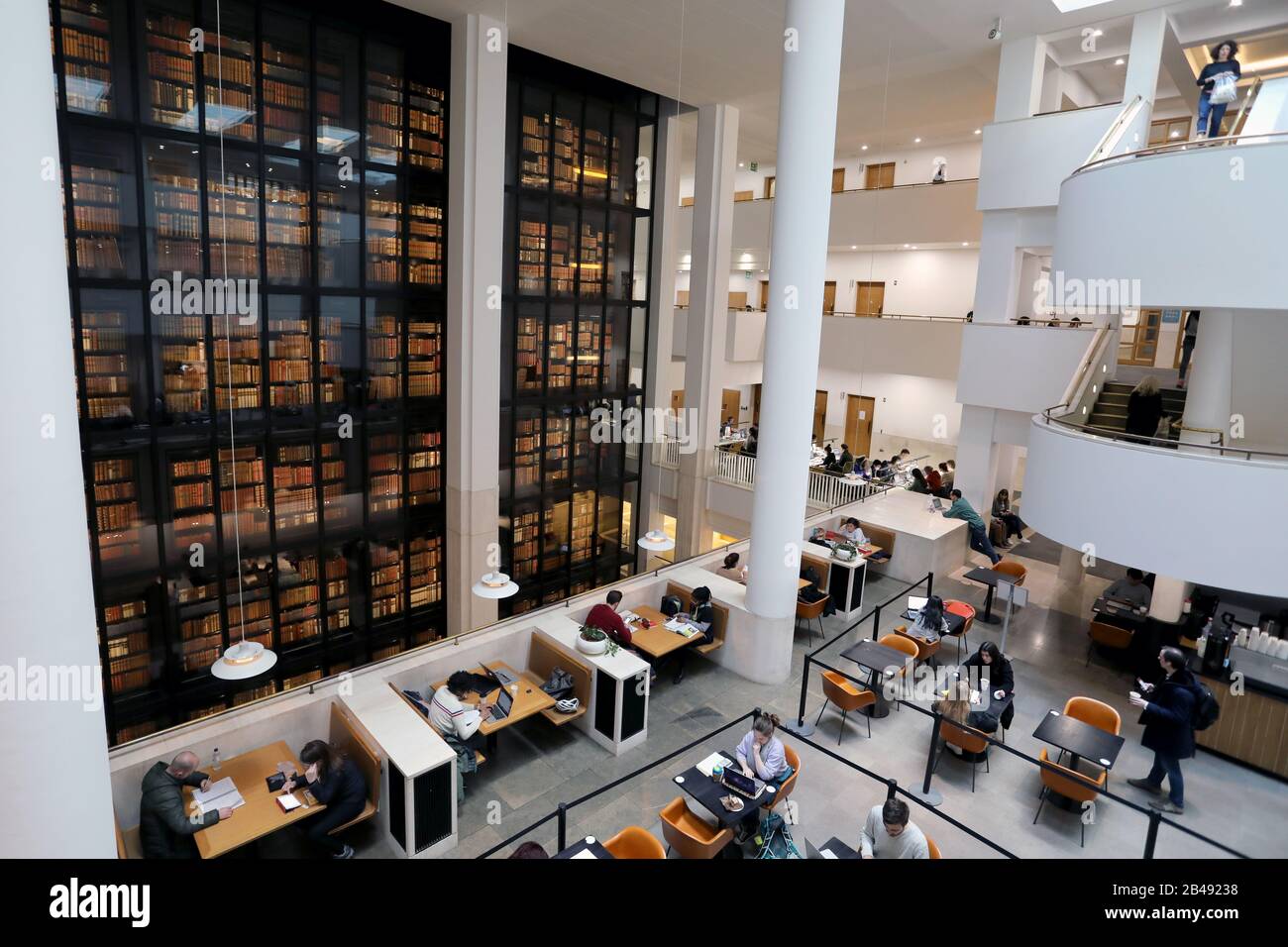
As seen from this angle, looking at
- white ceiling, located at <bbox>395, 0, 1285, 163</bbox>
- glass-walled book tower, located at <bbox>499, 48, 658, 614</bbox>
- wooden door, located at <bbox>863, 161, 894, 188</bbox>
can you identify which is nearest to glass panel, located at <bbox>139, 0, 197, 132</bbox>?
white ceiling, located at <bbox>395, 0, 1285, 163</bbox>

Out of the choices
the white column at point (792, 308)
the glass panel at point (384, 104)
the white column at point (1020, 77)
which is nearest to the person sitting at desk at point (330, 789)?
the white column at point (792, 308)

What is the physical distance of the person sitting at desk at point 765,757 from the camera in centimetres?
555

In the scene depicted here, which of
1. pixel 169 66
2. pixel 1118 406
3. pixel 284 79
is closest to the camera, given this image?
pixel 169 66

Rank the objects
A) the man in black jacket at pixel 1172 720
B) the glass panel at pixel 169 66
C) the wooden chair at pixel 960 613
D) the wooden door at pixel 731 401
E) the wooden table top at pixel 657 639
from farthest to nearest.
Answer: the wooden door at pixel 731 401
the wooden chair at pixel 960 613
the glass panel at pixel 169 66
the wooden table top at pixel 657 639
the man in black jacket at pixel 1172 720

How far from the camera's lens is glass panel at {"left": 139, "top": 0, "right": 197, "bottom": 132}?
8.09m

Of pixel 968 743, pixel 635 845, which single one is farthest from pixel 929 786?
pixel 635 845

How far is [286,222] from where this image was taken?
9453 mm

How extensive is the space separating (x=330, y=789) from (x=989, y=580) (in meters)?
8.57

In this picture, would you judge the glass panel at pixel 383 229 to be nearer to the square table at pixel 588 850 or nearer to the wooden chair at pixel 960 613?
the square table at pixel 588 850

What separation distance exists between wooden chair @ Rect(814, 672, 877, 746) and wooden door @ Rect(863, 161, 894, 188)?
54.9 ft

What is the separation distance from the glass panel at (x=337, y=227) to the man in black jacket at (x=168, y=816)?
6.79 metres

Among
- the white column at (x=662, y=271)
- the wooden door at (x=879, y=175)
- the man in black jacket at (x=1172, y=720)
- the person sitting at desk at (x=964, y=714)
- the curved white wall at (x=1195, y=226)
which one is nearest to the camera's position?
the man in black jacket at (x=1172, y=720)

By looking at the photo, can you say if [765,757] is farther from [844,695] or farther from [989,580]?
[989,580]
